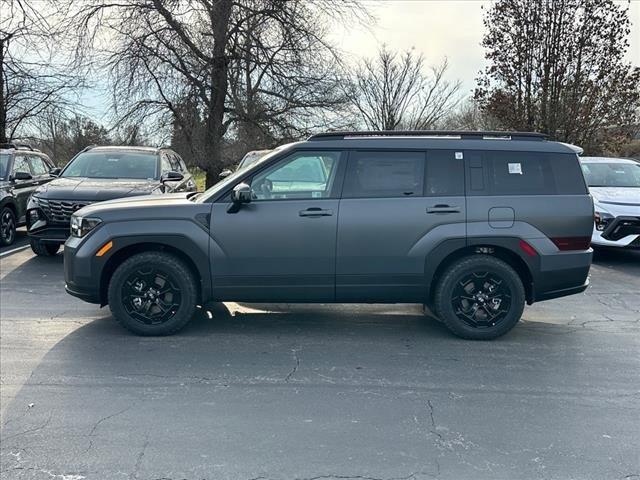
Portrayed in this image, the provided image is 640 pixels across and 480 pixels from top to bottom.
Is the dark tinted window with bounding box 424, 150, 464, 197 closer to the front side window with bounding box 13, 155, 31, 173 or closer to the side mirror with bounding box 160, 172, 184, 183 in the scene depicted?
the side mirror with bounding box 160, 172, 184, 183

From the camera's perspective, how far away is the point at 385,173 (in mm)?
5277

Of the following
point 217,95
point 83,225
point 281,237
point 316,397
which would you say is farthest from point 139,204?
point 217,95

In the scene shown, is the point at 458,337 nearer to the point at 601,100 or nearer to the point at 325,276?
the point at 325,276

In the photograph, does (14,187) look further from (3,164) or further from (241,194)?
(241,194)

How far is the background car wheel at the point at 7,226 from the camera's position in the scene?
1023 cm

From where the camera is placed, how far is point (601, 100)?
18.9 metres

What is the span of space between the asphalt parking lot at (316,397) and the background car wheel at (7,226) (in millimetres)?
4811

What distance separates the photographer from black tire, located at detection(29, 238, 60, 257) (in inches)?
354

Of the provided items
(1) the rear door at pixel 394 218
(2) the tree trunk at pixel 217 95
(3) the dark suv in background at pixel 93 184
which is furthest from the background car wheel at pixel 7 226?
(2) the tree trunk at pixel 217 95

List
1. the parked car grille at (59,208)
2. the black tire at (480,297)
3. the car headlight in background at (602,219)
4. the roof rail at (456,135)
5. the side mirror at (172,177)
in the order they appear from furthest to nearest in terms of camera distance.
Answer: the side mirror at (172,177), the car headlight in background at (602,219), the parked car grille at (59,208), the roof rail at (456,135), the black tire at (480,297)

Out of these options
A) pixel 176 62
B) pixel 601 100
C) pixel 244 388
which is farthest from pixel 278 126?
pixel 244 388

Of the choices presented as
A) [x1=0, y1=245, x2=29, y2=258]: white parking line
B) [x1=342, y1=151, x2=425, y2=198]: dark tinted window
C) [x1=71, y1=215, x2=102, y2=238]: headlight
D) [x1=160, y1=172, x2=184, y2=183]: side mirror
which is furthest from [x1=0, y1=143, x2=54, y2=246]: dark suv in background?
[x1=342, y1=151, x2=425, y2=198]: dark tinted window

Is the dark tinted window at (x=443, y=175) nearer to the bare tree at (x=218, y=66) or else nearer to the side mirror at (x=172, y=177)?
the side mirror at (x=172, y=177)

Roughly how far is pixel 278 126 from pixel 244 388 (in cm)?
1624
